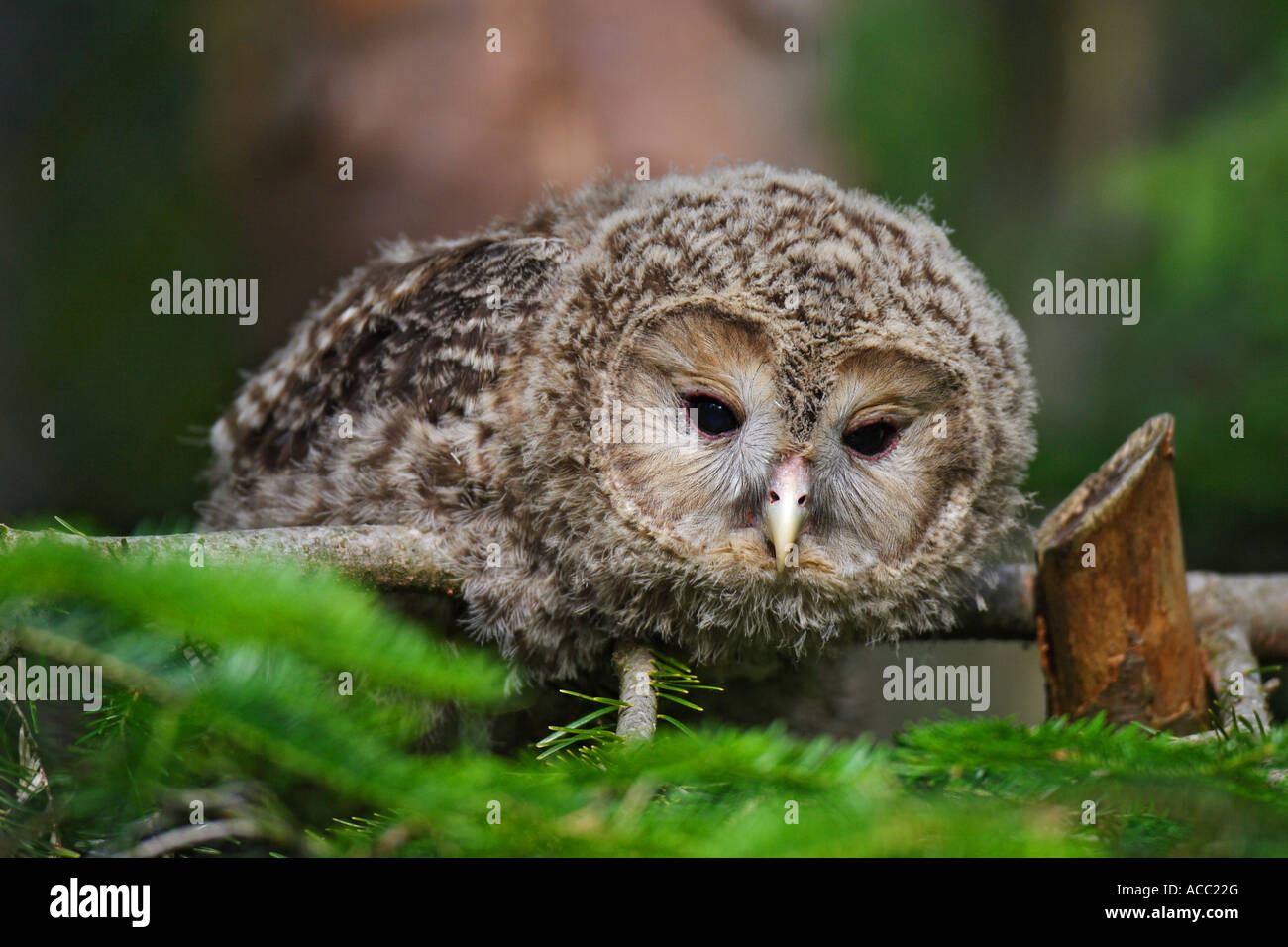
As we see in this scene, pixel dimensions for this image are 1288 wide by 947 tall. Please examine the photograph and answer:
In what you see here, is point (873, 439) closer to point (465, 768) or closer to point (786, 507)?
point (786, 507)

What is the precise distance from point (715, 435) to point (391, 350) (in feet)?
3.01

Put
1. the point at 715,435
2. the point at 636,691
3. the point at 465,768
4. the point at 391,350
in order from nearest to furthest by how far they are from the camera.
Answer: the point at 465,768
the point at 636,691
the point at 715,435
the point at 391,350

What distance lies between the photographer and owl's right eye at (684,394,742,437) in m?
2.23

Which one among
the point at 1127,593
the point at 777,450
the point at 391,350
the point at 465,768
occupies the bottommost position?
the point at 465,768

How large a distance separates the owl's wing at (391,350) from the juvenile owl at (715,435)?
1cm

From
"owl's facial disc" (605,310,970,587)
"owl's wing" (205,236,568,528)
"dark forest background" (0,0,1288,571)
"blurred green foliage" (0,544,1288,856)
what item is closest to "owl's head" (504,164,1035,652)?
"owl's facial disc" (605,310,970,587)

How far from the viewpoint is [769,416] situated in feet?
7.09

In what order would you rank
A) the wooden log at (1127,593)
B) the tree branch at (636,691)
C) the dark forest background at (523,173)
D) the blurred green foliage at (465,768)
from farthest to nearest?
the dark forest background at (523,173) < the wooden log at (1127,593) < the tree branch at (636,691) < the blurred green foliage at (465,768)

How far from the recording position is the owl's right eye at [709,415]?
2232 millimetres

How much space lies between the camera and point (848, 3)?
5590 millimetres

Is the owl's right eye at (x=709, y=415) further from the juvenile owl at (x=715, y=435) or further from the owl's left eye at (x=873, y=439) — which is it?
the owl's left eye at (x=873, y=439)

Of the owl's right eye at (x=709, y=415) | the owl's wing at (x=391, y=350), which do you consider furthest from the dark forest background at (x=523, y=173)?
the owl's right eye at (x=709, y=415)

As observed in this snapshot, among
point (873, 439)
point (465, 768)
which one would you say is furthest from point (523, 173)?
point (465, 768)
